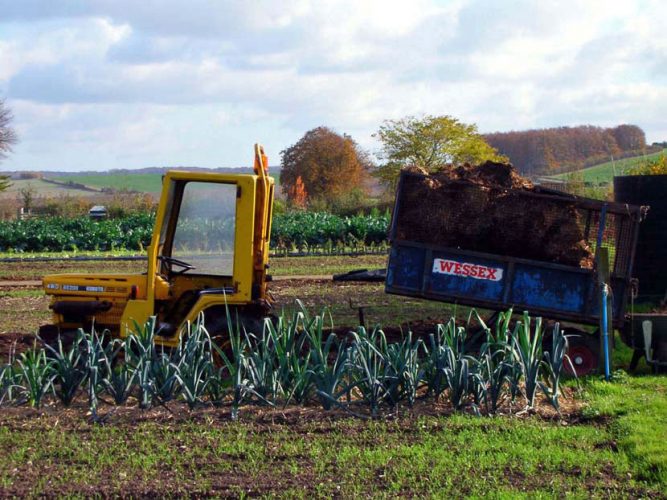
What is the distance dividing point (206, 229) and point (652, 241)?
8040 millimetres

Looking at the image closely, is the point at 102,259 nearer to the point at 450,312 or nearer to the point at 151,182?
the point at 450,312

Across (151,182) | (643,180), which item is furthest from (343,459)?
(151,182)

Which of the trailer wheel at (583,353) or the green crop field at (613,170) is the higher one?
the green crop field at (613,170)

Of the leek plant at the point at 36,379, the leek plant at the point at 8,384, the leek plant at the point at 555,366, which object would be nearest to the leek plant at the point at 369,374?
the leek plant at the point at 555,366

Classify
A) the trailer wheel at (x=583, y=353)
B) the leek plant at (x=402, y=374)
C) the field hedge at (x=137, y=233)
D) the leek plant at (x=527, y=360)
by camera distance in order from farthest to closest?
1. the field hedge at (x=137, y=233)
2. the trailer wheel at (x=583, y=353)
3. the leek plant at (x=527, y=360)
4. the leek plant at (x=402, y=374)

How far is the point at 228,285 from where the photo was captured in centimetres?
908

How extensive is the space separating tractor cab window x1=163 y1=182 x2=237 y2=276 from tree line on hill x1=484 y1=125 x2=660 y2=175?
47411 mm

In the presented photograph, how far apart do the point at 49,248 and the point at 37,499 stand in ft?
97.9

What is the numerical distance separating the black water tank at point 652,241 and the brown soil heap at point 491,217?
4.56 meters

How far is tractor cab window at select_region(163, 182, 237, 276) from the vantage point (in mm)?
8836

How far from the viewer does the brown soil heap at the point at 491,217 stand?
985cm

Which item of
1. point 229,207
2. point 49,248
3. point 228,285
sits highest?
point 229,207

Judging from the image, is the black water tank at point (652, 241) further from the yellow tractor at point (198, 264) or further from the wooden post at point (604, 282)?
the yellow tractor at point (198, 264)

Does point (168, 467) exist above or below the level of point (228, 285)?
below
